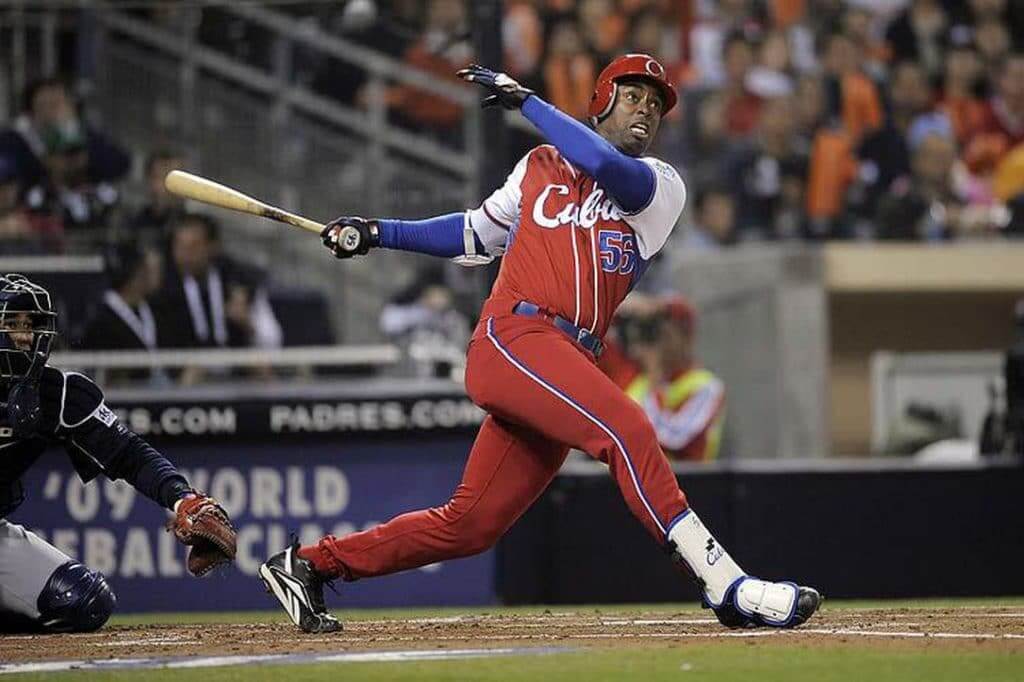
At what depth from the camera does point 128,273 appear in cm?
993

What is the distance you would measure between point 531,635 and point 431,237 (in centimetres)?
142

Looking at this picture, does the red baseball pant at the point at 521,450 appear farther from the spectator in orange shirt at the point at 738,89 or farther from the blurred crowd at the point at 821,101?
the spectator in orange shirt at the point at 738,89

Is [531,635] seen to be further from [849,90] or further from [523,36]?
[849,90]

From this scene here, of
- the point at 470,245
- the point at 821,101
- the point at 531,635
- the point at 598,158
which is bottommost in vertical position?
the point at 531,635

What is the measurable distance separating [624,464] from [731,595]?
0.53 meters

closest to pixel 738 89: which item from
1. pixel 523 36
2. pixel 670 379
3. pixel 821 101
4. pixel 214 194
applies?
pixel 821 101

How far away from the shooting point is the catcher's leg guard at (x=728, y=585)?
5.93m

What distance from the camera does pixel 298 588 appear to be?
6348 millimetres

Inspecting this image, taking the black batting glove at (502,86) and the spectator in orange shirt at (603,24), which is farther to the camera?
the spectator in orange shirt at (603,24)

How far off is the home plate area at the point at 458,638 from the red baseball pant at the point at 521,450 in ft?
0.96

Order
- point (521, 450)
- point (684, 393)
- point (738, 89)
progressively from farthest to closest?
point (738, 89), point (684, 393), point (521, 450)

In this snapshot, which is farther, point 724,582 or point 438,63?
point 438,63

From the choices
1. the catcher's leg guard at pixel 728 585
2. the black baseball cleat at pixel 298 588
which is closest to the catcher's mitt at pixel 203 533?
the black baseball cleat at pixel 298 588

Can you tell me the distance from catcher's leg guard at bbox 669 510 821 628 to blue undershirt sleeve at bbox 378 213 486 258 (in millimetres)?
1292
